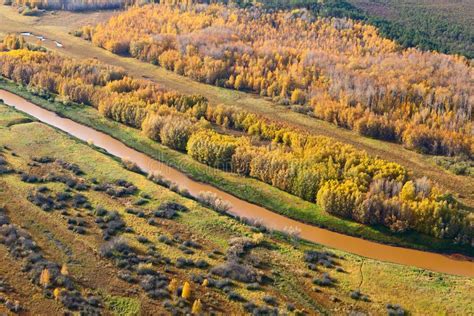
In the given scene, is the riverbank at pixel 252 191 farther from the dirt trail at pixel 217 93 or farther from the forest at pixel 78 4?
the forest at pixel 78 4

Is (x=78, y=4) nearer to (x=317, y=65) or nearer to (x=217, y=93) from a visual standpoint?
(x=217, y=93)

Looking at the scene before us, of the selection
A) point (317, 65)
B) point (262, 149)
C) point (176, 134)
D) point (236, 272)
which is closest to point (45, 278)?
point (236, 272)

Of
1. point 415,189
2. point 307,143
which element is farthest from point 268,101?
point 415,189

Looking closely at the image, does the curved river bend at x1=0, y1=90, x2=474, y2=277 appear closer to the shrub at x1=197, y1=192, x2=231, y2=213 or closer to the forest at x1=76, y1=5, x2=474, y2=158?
the shrub at x1=197, y1=192, x2=231, y2=213

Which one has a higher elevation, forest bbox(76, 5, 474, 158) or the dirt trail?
forest bbox(76, 5, 474, 158)

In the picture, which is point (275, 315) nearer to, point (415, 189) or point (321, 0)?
point (415, 189)

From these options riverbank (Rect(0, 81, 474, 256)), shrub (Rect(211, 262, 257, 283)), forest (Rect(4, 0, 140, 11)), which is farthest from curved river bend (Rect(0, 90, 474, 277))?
forest (Rect(4, 0, 140, 11))

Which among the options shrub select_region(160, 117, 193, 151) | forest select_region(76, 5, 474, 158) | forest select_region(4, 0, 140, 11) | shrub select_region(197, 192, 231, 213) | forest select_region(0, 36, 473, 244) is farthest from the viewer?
forest select_region(4, 0, 140, 11)
